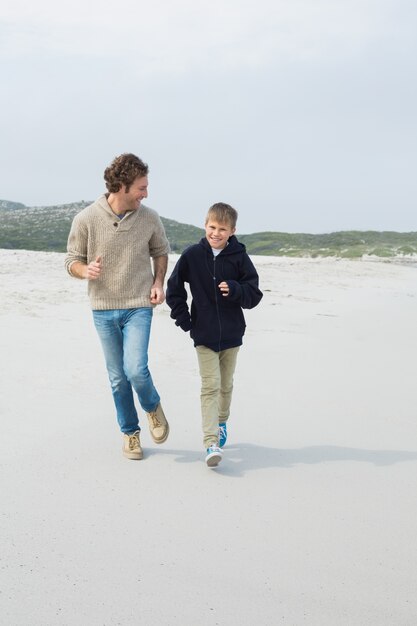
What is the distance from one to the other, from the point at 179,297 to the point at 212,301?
226 millimetres

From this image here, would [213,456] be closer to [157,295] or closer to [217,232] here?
[157,295]

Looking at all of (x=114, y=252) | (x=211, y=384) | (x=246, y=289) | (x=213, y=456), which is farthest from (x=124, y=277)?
(x=213, y=456)

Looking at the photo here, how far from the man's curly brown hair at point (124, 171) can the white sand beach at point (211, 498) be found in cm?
176

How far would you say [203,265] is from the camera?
411 centimetres

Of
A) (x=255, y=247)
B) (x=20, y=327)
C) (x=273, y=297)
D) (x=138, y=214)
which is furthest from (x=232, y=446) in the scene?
(x=255, y=247)

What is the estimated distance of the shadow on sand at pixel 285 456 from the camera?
13.4 feet

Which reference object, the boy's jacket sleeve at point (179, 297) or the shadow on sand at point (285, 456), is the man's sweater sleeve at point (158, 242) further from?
the shadow on sand at point (285, 456)

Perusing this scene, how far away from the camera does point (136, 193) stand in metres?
3.98

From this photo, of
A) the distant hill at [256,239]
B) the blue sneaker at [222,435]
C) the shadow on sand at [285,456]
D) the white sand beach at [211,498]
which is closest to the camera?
the white sand beach at [211,498]

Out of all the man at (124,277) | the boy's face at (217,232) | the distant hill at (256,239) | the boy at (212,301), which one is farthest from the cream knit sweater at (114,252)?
the distant hill at (256,239)

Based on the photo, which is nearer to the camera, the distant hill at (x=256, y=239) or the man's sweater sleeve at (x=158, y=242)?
the man's sweater sleeve at (x=158, y=242)

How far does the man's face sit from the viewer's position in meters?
3.95

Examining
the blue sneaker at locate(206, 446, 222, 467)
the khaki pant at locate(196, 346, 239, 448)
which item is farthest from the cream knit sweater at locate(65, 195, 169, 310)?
the blue sneaker at locate(206, 446, 222, 467)

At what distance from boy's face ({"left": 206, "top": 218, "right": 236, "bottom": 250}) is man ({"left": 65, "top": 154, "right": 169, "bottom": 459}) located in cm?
43
